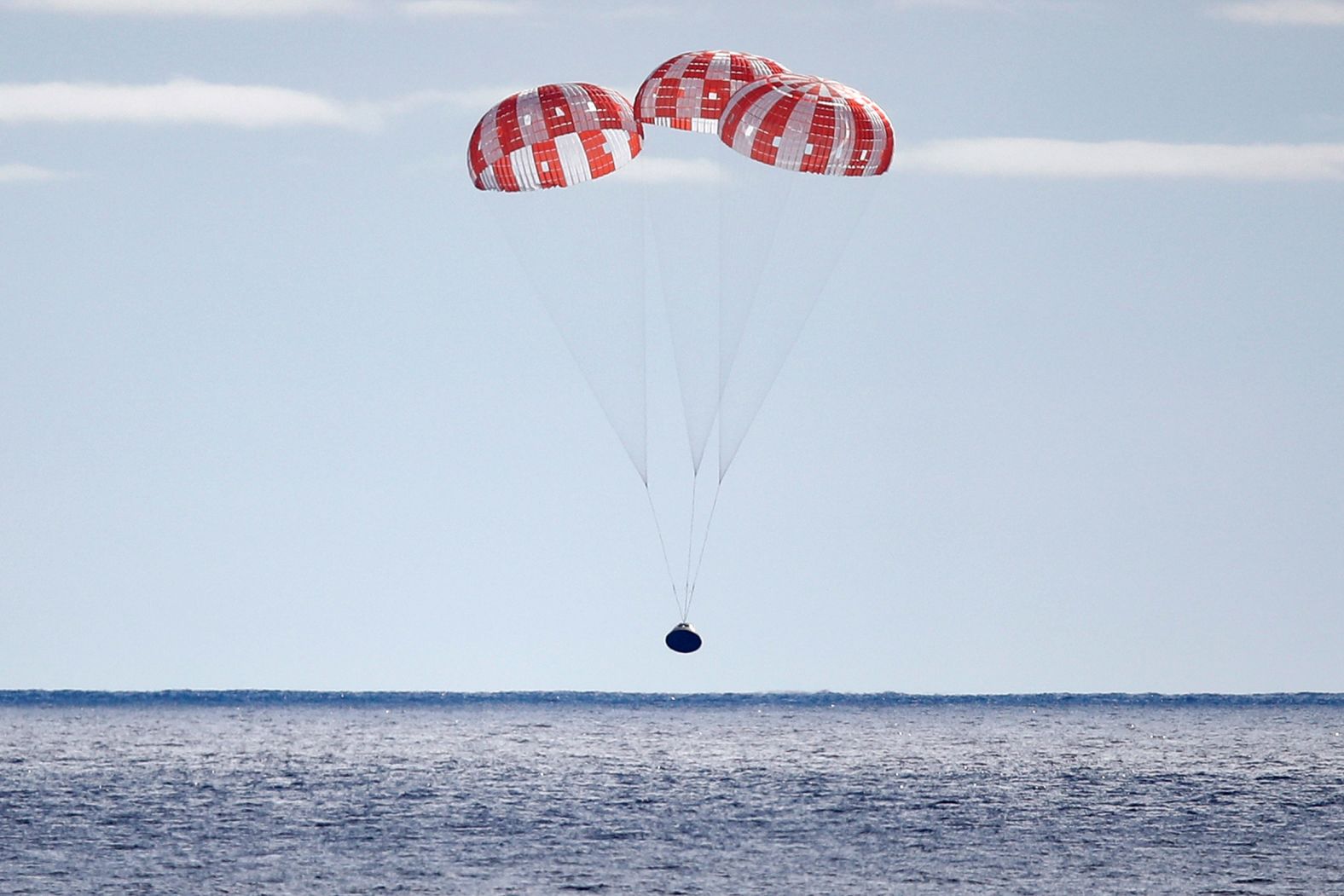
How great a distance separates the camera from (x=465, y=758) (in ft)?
223

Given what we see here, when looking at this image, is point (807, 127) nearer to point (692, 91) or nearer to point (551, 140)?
point (692, 91)

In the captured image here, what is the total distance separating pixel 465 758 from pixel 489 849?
112ft

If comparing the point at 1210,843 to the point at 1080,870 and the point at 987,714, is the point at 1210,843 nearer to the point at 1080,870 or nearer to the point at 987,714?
the point at 1080,870

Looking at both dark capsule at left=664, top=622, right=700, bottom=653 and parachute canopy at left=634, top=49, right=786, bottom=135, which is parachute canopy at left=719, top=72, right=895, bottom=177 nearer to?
parachute canopy at left=634, top=49, right=786, bottom=135

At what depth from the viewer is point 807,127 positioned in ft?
84.7

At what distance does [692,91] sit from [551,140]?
2.18 m

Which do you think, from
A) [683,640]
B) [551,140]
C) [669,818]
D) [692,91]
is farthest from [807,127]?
[669,818]

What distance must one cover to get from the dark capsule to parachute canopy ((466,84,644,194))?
6803 millimetres

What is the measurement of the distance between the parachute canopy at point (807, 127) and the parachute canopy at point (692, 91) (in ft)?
1.62

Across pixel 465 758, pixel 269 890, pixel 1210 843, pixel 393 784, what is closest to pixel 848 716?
pixel 465 758

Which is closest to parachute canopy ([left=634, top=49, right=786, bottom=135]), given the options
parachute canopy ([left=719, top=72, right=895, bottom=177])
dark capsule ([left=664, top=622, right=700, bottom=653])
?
parachute canopy ([left=719, top=72, right=895, bottom=177])

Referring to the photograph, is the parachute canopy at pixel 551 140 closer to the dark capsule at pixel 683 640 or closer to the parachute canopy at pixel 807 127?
the parachute canopy at pixel 807 127

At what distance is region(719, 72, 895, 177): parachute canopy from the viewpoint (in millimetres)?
25672

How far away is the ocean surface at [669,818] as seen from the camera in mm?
31094
